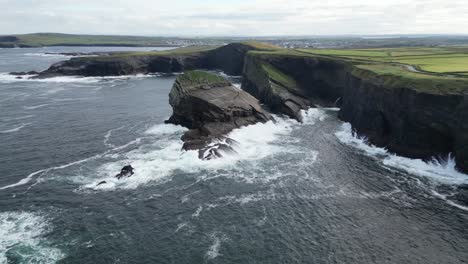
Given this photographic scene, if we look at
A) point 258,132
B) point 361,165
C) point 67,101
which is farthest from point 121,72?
point 361,165

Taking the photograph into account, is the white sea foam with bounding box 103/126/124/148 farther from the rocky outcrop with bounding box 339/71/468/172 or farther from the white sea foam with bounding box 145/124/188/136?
the rocky outcrop with bounding box 339/71/468/172

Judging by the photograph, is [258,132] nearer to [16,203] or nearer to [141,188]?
[141,188]

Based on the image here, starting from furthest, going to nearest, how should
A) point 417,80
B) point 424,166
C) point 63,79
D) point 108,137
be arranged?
point 63,79
point 108,137
point 417,80
point 424,166

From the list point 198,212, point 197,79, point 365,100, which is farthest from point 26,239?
point 365,100

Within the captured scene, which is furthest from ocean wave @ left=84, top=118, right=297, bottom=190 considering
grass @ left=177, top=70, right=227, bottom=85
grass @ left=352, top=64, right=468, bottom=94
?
grass @ left=352, top=64, right=468, bottom=94

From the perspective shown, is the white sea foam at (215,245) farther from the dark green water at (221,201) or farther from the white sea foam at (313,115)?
the white sea foam at (313,115)

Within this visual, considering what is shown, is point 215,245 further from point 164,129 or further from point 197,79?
point 197,79

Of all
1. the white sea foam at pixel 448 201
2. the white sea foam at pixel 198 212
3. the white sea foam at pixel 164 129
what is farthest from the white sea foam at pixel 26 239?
the white sea foam at pixel 448 201

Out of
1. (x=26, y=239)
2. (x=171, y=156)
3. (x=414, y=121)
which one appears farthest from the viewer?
(x=414, y=121)
